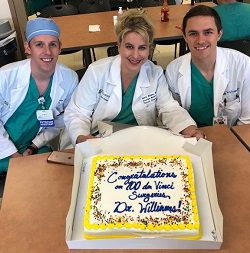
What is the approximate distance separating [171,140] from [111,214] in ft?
1.36

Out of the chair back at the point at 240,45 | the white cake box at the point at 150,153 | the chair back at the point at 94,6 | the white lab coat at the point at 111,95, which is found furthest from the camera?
the chair back at the point at 94,6

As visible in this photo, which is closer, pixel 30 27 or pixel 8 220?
pixel 8 220

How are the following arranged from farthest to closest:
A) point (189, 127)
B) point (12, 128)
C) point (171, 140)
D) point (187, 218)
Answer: point (12, 128) < point (189, 127) < point (171, 140) < point (187, 218)

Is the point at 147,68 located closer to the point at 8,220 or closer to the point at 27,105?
the point at 27,105

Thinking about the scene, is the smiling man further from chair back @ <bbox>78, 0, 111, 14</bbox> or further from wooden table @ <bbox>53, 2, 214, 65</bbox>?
chair back @ <bbox>78, 0, 111, 14</bbox>

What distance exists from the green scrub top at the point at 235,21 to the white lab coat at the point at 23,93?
3.69 ft

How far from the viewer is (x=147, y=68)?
5.61 feet

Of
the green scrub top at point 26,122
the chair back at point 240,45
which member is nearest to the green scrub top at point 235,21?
the chair back at point 240,45

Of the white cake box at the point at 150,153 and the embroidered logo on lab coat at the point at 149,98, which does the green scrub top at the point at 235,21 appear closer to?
the embroidered logo on lab coat at the point at 149,98

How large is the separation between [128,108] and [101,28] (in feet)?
4.22

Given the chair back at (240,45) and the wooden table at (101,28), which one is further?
the wooden table at (101,28)

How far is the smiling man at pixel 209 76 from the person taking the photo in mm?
1649

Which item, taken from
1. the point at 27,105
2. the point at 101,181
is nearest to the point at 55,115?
the point at 27,105

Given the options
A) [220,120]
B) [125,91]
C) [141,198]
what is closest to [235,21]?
[220,120]
